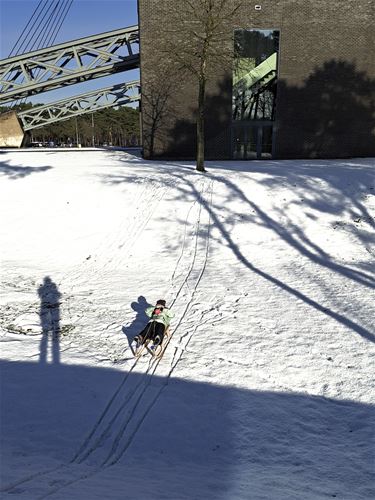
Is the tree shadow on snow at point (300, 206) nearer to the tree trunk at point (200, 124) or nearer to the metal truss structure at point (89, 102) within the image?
the tree trunk at point (200, 124)

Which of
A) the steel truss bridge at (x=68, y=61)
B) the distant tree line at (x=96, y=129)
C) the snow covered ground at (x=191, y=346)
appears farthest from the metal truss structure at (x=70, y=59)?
the distant tree line at (x=96, y=129)

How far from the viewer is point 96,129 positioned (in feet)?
290

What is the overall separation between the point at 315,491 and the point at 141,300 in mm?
5543

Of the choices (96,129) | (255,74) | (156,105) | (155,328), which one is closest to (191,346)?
(155,328)

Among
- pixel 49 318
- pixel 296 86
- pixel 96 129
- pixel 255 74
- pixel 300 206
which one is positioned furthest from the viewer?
pixel 96 129

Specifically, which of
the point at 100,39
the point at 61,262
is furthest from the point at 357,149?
the point at 61,262

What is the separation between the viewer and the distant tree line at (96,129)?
81.2m

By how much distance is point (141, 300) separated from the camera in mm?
8789

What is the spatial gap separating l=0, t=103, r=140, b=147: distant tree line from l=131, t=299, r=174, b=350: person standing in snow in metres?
77.4

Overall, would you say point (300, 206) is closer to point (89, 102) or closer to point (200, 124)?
point (200, 124)

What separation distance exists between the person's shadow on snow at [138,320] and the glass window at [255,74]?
19353 millimetres

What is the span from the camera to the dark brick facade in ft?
77.3

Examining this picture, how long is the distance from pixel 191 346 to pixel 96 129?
291 feet

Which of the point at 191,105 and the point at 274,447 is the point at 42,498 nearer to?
the point at 274,447
